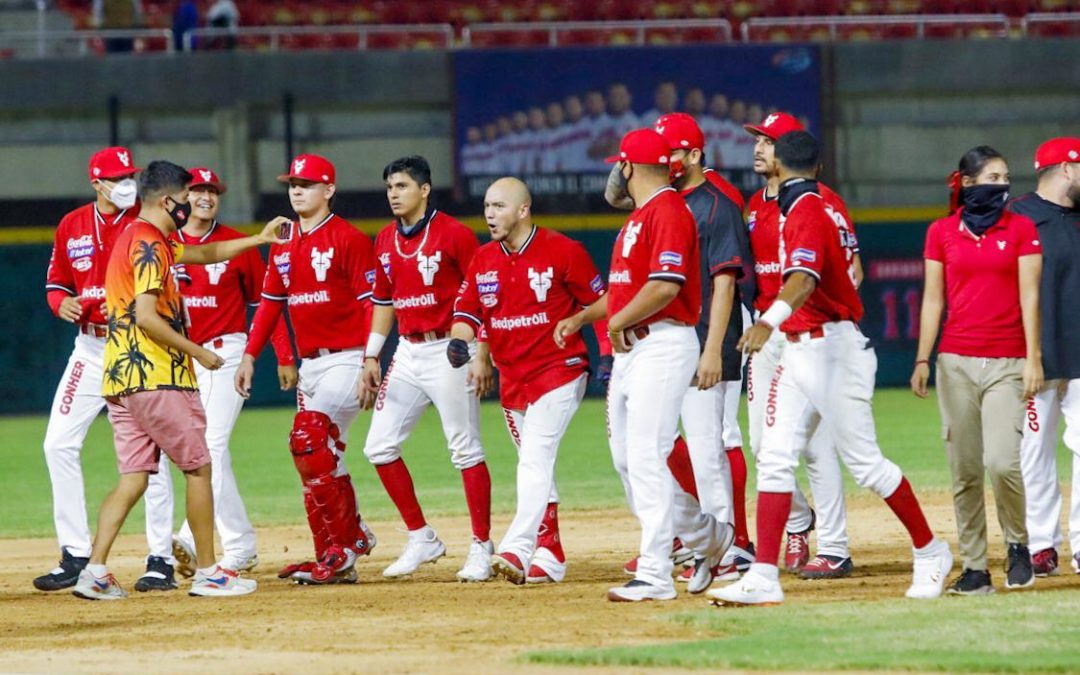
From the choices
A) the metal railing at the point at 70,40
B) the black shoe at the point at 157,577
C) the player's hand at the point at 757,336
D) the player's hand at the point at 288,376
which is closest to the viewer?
the player's hand at the point at 757,336

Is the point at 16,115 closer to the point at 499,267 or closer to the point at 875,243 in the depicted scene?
the point at 875,243

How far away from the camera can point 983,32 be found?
24.7m

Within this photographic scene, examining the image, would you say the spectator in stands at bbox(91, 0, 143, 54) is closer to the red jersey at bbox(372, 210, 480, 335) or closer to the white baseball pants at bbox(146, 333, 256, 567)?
the white baseball pants at bbox(146, 333, 256, 567)

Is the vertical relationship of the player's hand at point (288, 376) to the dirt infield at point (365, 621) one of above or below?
above

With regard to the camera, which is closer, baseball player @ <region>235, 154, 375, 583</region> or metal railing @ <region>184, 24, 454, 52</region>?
baseball player @ <region>235, 154, 375, 583</region>

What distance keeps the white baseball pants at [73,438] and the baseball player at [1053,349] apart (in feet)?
14.5

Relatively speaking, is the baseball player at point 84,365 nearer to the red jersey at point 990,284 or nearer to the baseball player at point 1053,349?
the red jersey at point 990,284

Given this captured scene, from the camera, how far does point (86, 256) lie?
9.16 metres

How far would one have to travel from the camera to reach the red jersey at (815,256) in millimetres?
7102

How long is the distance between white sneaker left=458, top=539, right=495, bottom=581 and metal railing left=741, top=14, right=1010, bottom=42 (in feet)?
54.8

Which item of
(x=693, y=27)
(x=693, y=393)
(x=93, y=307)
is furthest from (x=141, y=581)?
(x=693, y=27)

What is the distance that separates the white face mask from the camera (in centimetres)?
906

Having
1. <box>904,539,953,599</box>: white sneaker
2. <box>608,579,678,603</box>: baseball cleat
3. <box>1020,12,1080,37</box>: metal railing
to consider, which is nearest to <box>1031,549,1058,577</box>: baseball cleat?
<box>904,539,953,599</box>: white sneaker

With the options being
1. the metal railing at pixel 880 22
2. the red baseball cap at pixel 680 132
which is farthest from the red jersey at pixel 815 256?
the metal railing at pixel 880 22
